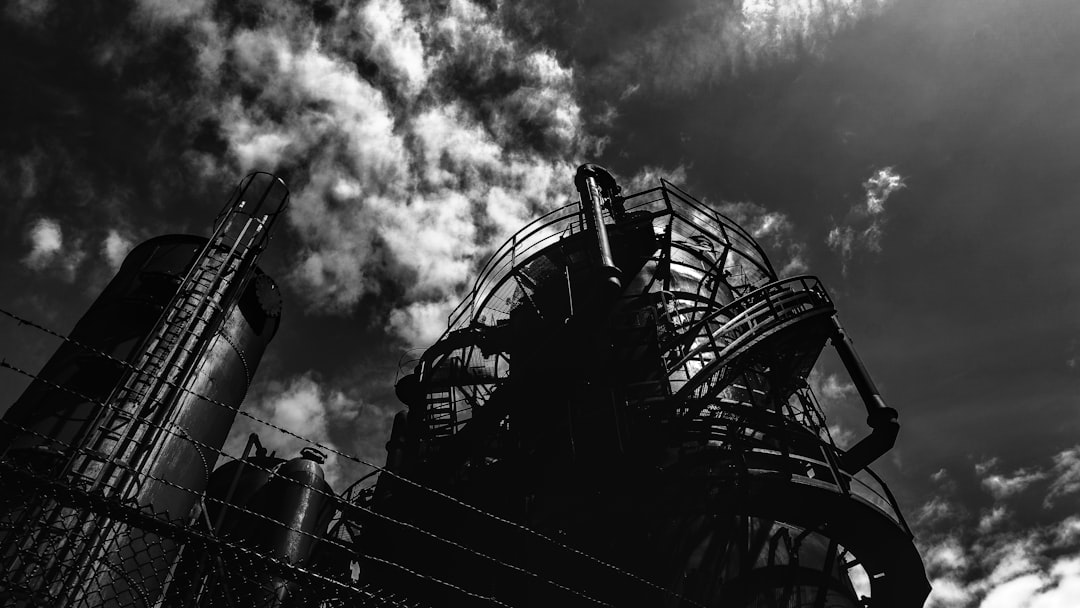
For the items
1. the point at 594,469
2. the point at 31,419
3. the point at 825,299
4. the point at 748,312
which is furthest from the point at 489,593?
the point at 825,299

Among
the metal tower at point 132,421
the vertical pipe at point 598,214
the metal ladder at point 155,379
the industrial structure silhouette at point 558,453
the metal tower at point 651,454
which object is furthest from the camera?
the vertical pipe at point 598,214

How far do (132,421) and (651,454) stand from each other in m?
8.00

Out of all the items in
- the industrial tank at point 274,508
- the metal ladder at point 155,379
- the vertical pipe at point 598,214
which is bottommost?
the metal ladder at point 155,379

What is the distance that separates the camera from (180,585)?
1014cm

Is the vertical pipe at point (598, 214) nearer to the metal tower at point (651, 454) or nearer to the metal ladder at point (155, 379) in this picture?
the metal tower at point (651, 454)

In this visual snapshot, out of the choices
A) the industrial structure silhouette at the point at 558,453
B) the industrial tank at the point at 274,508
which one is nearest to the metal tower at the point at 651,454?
the industrial structure silhouette at the point at 558,453

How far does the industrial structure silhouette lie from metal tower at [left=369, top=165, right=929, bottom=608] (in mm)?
43

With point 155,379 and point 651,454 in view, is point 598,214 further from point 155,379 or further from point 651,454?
point 155,379

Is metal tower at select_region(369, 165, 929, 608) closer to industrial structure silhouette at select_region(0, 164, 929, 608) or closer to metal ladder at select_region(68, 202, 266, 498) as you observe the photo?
industrial structure silhouette at select_region(0, 164, 929, 608)

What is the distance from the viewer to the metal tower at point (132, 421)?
5.20m

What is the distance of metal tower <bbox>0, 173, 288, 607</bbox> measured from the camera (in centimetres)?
520

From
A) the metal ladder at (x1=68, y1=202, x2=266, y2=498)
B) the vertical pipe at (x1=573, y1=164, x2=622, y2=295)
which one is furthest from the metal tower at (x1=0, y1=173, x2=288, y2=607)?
the vertical pipe at (x1=573, y1=164, x2=622, y2=295)

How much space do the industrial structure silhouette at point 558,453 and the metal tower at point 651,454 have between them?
0.04 metres

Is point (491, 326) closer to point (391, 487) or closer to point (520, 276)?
point (520, 276)
